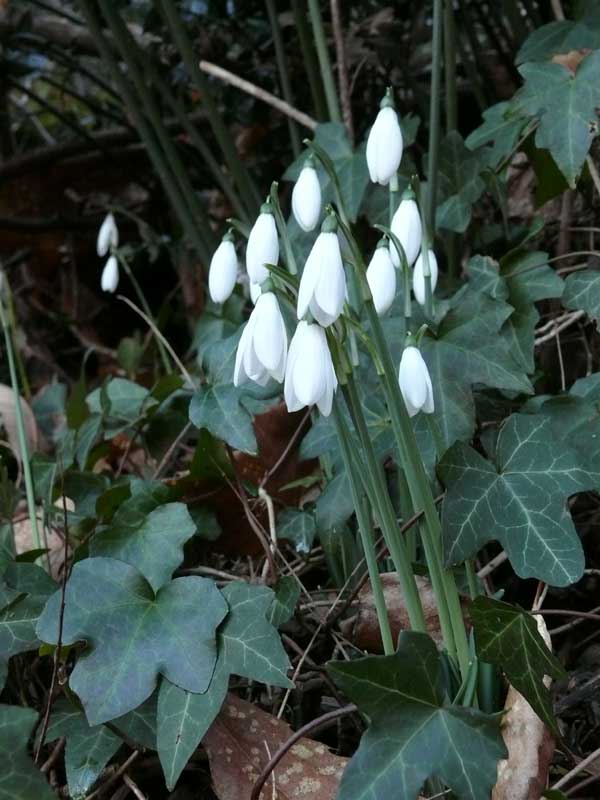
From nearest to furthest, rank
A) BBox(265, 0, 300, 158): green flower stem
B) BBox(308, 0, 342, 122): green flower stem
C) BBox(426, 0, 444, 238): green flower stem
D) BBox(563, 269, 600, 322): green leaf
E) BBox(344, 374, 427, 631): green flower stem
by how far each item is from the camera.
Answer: BBox(344, 374, 427, 631): green flower stem
BBox(563, 269, 600, 322): green leaf
BBox(426, 0, 444, 238): green flower stem
BBox(308, 0, 342, 122): green flower stem
BBox(265, 0, 300, 158): green flower stem

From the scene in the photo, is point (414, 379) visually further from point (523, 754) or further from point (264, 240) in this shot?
point (523, 754)

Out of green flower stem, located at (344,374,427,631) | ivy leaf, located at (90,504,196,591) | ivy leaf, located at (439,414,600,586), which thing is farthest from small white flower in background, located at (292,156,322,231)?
ivy leaf, located at (90,504,196,591)

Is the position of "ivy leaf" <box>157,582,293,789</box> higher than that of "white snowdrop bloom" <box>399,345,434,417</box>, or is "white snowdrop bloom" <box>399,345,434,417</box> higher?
"white snowdrop bloom" <box>399,345,434,417</box>

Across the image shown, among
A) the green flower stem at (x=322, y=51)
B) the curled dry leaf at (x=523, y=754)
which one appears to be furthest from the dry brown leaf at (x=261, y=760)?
the green flower stem at (x=322, y=51)

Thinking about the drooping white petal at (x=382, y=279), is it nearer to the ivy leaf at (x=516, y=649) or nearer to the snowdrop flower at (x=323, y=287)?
the snowdrop flower at (x=323, y=287)

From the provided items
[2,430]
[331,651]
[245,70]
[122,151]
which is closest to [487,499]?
[331,651]

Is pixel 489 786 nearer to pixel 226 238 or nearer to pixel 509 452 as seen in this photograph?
pixel 509 452

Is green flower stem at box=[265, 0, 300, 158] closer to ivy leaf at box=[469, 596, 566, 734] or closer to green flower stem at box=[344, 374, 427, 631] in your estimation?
green flower stem at box=[344, 374, 427, 631]
